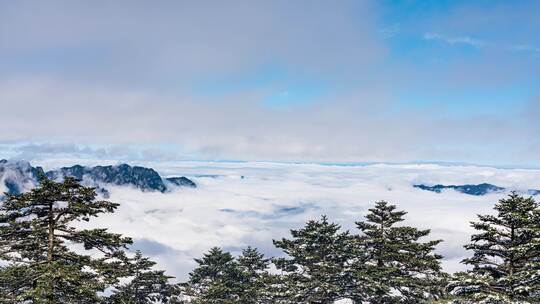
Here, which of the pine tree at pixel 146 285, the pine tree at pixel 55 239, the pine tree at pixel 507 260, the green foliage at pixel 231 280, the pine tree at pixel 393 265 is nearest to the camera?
the pine tree at pixel 55 239

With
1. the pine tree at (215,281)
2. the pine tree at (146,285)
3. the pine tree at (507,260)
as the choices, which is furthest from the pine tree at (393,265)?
the pine tree at (146,285)

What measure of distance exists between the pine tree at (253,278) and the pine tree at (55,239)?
20898 mm

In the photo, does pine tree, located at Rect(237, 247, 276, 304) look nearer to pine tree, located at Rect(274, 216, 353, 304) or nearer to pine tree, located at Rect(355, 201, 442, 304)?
pine tree, located at Rect(274, 216, 353, 304)

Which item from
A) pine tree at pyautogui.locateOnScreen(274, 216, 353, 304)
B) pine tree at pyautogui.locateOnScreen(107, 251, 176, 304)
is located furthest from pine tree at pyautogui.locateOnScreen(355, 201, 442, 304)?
pine tree at pyautogui.locateOnScreen(107, 251, 176, 304)

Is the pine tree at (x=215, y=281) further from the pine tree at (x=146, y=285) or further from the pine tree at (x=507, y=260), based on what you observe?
the pine tree at (x=507, y=260)

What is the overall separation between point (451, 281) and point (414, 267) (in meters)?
13.3

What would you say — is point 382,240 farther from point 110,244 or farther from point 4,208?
point 4,208

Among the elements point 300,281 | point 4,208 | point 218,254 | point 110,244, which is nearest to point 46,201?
point 4,208

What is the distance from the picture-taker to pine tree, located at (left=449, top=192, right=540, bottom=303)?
73.4ft

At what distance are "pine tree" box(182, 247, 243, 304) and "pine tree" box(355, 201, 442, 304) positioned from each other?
1416 cm

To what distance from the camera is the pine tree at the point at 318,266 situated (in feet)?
125

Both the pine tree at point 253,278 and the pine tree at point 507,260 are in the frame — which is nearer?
the pine tree at point 507,260

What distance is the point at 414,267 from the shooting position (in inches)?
1454

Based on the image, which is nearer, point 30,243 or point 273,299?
point 30,243
